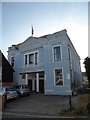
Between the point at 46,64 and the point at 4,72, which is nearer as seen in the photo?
Result: the point at 46,64

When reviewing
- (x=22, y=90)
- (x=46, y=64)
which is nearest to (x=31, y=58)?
(x=46, y=64)

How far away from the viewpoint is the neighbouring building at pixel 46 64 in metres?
20.2

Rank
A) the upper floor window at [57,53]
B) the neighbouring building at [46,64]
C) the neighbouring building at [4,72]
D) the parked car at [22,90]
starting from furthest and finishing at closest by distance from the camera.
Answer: the neighbouring building at [4,72] < the upper floor window at [57,53] < the neighbouring building at [46,64] < the parked car at [22,90]

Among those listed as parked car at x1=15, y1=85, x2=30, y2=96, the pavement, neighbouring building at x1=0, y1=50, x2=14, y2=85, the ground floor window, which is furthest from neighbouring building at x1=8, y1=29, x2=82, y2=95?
the pavement

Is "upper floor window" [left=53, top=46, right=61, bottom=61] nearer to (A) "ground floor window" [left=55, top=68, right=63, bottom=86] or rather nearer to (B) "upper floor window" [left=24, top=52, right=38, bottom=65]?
(A) "ground floor window" [left=55, top=68, right=63, bottom=86]

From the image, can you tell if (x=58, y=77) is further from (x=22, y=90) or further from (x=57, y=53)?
(x=22, y=90)

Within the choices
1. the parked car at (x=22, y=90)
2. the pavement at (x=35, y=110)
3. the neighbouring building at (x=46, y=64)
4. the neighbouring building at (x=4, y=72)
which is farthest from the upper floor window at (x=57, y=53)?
the neighbouring building at (x=4, y=72)

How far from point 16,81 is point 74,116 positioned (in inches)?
740

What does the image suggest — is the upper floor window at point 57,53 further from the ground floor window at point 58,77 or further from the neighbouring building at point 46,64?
the ground floor window at point 58,77

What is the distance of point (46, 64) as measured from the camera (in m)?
21.9

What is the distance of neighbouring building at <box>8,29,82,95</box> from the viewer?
2016cm

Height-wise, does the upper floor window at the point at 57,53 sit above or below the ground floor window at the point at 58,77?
above

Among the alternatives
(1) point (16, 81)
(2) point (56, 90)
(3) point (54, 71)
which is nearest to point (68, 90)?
(2) point (56, 90)

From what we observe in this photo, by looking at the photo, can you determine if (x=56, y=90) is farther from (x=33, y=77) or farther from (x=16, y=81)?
(x=16, y=81)
